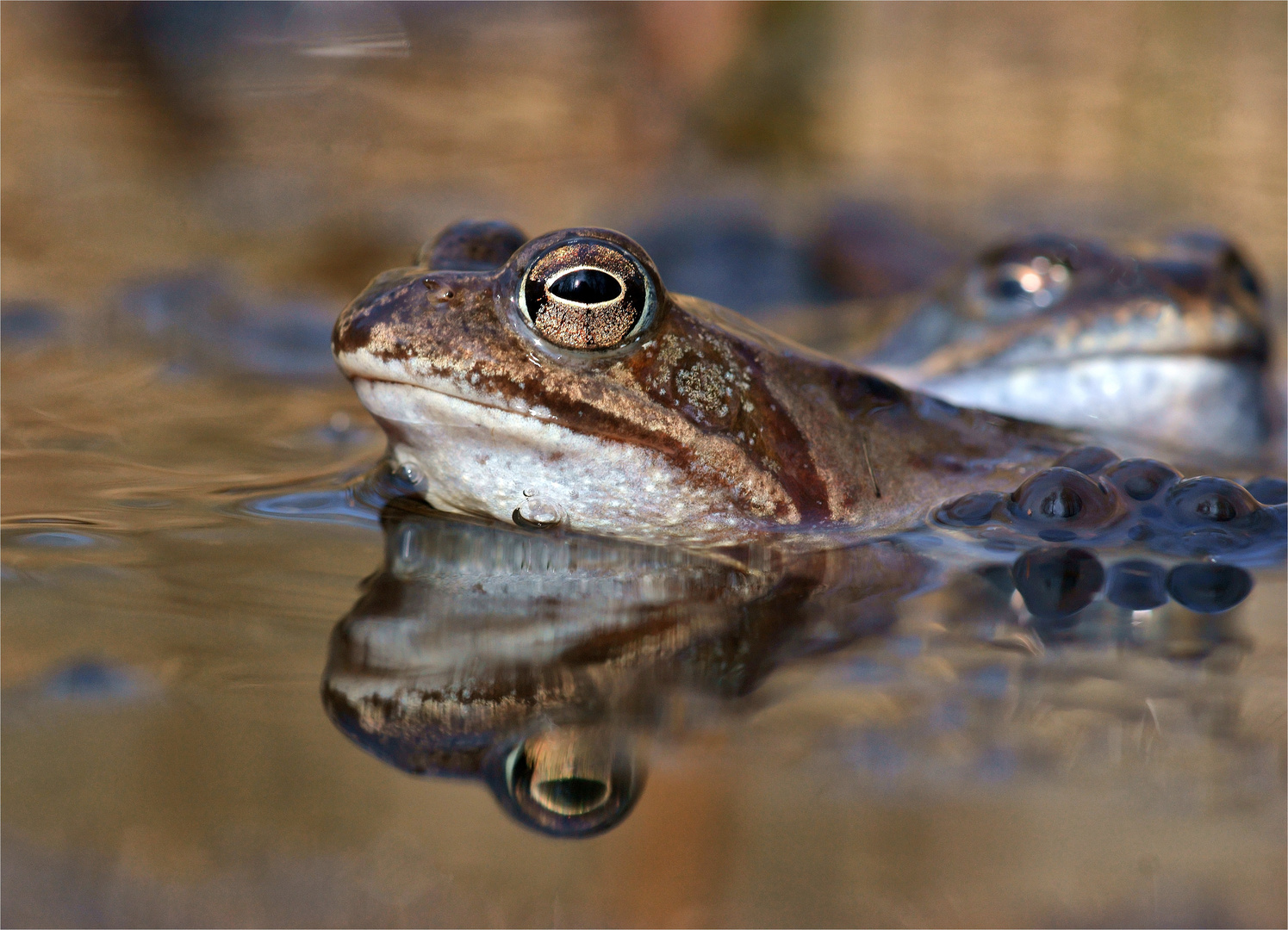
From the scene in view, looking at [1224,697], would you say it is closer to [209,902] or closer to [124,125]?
[209,902]

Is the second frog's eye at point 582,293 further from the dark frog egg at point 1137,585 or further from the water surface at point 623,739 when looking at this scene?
the dark frog egg at point 1137,585

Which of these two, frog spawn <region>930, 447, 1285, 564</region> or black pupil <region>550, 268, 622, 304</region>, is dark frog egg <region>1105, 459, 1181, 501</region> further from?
black pupil <region>550, 268, 622, 304</region>

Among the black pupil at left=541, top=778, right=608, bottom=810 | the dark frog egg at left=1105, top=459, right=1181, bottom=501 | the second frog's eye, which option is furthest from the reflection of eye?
the dark frog egg at left=1105, top=459, right=1181, bottom=501

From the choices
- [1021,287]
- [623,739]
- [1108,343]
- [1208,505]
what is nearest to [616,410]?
[623,739]

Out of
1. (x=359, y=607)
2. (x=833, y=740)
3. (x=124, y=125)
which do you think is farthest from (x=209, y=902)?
(x=124, y=125)

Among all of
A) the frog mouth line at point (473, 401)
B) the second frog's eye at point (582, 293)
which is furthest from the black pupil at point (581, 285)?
the frog mouth line at point (473, 401)

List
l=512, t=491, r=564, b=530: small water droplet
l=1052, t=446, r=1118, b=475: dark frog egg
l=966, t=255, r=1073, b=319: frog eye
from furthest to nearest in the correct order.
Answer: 1. l=966, t=255, r=1073, b=319: frog eye
2. l=1052, t=446, r=1118, b=475: dark frog egg
3. l=512, t=491, r=564, b=530: small water droplet

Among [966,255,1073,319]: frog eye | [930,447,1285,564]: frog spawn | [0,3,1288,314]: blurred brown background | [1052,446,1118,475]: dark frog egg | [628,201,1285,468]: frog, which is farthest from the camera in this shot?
[0,3,1288,314]: blurred brown background
